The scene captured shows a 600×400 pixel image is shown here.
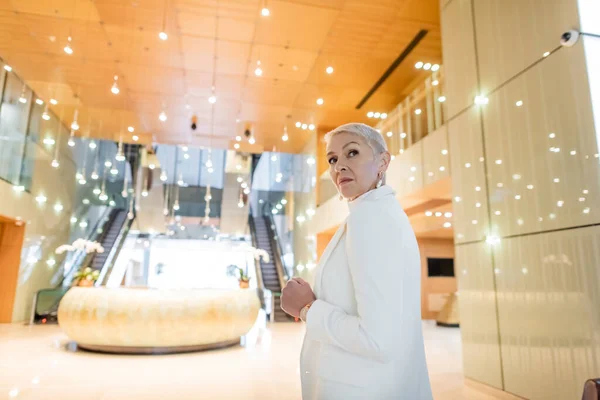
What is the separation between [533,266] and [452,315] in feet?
23.4

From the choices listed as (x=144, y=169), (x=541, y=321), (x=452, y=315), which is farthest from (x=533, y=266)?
(x=144, y=169)

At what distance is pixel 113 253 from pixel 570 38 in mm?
12888

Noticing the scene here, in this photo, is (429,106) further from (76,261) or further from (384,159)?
(76,261)

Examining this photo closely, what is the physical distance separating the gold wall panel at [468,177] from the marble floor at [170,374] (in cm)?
166

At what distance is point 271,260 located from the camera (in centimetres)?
1381

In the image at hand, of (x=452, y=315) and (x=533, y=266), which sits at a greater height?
(x=533, y=266)

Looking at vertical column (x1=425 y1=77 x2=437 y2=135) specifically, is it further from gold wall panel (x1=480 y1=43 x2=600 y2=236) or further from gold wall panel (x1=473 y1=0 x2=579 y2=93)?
gold wall panel (x1=480 y1=43 x2=600 y2=236)

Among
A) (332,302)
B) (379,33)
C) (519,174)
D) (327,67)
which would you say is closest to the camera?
(332,302)

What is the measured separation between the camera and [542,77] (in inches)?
131

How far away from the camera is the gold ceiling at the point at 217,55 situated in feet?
20.2

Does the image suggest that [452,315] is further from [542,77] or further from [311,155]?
[542,77]

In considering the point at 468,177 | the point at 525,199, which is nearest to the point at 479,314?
the point at 525,199

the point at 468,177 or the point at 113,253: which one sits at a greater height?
the point at 468,177

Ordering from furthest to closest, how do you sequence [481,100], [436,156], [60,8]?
[60,8]
[436,156]
[481,100]
